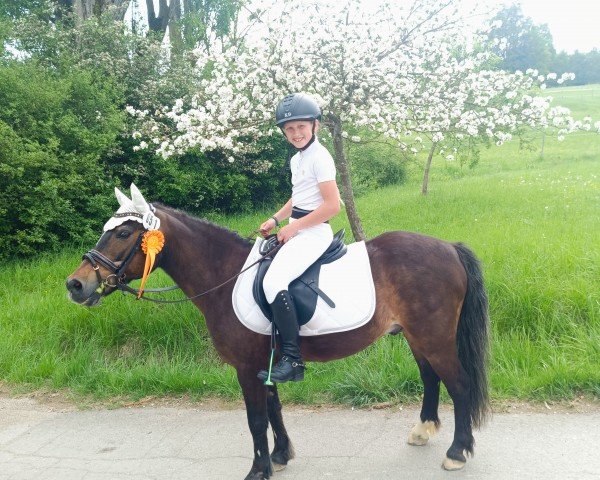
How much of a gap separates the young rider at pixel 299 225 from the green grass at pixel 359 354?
1.56 m

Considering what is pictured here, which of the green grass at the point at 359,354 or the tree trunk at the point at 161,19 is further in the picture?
the tree trunk at the point at 161,19

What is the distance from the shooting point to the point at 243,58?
761 cm

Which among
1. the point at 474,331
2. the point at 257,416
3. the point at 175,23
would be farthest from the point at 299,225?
the point at 175,23

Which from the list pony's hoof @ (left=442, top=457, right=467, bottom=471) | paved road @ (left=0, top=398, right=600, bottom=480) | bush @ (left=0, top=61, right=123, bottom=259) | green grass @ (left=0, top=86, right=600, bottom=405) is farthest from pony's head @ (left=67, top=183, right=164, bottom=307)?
bush @ (left=0, top=61, right=123, bottom=259)

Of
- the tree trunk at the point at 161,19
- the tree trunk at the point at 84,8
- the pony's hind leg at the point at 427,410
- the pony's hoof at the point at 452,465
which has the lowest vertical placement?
the pony's hoof at the point at 452,465

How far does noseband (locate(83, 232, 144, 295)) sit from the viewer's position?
3.50 m

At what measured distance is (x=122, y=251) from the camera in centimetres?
359

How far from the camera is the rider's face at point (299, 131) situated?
146 inches

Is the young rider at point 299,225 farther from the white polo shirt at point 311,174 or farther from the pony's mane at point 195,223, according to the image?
the pony's mane at point 195,223

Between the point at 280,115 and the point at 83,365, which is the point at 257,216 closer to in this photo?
the point at 83,365

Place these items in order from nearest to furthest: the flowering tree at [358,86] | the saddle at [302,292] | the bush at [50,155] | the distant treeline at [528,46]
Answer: the saddle at [302,292], the flowering tree at [358,86], the bush at [50,155], the distant treeline at [528,46]

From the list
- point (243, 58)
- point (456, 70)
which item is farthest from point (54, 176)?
point (456, 70)

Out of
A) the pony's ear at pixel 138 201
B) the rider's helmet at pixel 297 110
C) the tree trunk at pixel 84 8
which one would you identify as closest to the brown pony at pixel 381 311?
the pony's ear at pixel 138 201

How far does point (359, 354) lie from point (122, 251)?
275 centimetres
